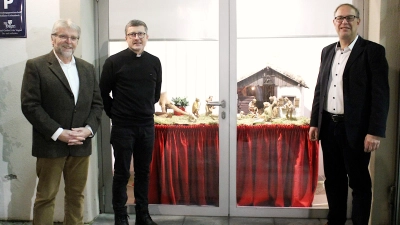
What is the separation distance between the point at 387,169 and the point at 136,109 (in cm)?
184

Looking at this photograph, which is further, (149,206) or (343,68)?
(149,206)

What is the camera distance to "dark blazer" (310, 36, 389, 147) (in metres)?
2.56

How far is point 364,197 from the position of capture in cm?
269

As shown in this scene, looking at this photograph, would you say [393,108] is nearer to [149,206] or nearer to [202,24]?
[202,24]

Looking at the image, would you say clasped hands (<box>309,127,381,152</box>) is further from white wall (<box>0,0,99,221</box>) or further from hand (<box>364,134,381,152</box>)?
white wall (<box>0,0,99,221</box>)

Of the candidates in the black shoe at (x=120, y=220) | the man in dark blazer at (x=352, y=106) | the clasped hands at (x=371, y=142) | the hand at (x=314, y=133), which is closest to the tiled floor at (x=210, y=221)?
the black shoe at (x=120, y=220)

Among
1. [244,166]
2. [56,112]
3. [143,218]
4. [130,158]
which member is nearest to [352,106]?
[244,166]

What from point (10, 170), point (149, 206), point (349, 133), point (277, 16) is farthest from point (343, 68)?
point (10, 170)

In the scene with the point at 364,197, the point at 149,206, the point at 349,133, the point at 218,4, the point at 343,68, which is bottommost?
the point at 149,206

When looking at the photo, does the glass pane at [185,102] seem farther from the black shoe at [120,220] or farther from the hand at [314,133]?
the hand at [314,133]

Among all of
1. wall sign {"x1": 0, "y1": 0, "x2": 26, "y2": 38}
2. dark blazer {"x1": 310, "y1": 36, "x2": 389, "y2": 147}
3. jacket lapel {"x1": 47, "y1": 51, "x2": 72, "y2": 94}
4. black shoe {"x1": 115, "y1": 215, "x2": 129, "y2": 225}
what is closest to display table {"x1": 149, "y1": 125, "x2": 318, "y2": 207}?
black shoe {"x1": 115, "y1": 215, "x2": 129, "y2": 225}

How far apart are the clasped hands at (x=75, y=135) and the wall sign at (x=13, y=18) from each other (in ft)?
3.35

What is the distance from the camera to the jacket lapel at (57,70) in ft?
8.25

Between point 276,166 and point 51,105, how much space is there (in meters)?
1.79
